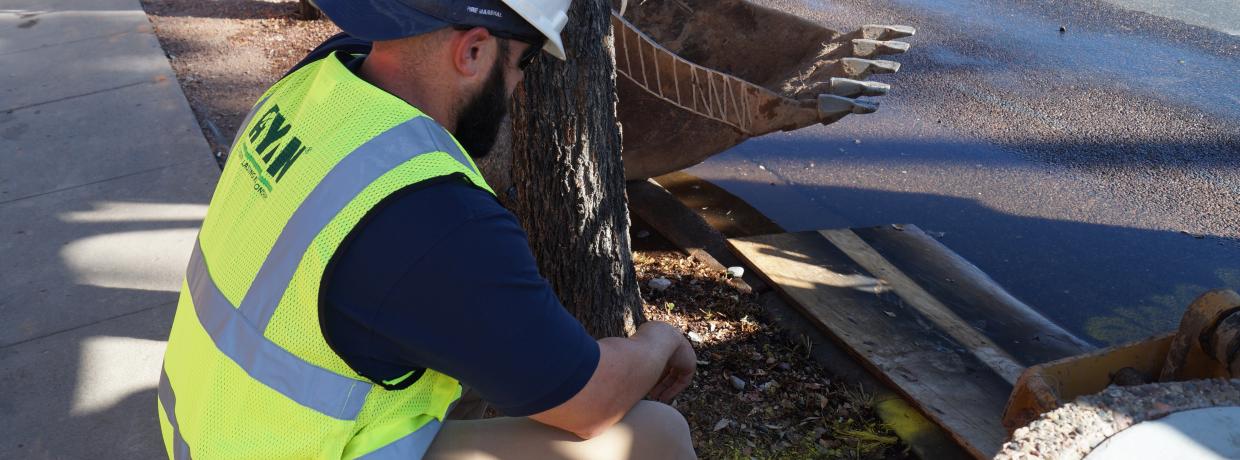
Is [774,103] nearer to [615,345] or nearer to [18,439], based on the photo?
[615,345]

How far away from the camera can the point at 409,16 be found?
1690 millimetres

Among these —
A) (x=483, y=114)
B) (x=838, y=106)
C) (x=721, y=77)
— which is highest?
(x=483, y=114)

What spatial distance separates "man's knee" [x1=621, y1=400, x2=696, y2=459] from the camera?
204cm

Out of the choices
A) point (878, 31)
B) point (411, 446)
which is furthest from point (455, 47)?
point (878, 31)

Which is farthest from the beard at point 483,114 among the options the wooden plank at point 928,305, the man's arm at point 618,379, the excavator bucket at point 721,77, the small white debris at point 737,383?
the wooden plank at point 928,305

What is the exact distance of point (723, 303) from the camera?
3855 mm

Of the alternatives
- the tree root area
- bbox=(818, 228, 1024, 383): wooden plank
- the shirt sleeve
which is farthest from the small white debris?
the shirt sleeve

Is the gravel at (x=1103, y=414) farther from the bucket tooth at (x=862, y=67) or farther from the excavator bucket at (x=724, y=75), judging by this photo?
the bucket tooth at (x=862, y=67)

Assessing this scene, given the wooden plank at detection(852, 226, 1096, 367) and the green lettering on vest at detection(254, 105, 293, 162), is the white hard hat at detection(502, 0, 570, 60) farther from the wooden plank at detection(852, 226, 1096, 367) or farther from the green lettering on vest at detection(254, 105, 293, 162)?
the wooden plank at detection(852, 226, 1096, 367)

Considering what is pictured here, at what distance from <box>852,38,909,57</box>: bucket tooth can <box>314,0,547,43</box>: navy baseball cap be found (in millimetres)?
3350

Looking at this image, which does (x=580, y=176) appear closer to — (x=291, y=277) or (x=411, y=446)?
(x=411, y=446)

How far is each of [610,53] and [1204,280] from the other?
3.16m

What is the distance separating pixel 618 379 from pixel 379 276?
0.56 metres

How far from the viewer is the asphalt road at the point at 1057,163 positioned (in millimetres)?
4621
